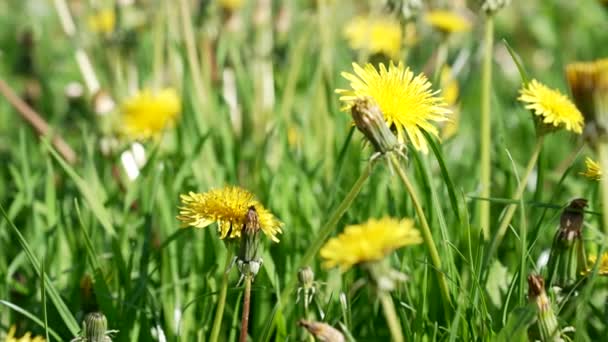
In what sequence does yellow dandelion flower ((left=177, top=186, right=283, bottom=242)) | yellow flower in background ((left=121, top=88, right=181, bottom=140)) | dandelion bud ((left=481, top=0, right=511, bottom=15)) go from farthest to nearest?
yellow flower in background ((left=121, top=88, right=181, bottom=140)), dandelion bud ((left=481, top=0, right=511, bottom=15)), yellow dandelion flower ((left=177, top=186, right=283, bottom=242))

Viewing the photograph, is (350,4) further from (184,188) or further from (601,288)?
(601,288)

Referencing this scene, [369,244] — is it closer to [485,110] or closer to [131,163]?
[485,110]

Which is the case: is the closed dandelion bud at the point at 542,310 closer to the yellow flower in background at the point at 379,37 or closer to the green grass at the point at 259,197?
the green grass at the point at 259,197

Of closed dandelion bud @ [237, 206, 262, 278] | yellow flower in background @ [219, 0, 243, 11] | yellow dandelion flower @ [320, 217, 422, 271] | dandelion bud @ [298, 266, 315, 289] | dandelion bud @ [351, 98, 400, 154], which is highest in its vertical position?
yellow flower in background @ [219, 0, 243, 11]

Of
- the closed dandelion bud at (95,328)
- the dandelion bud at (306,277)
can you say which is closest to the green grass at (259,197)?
the dandelion bud at (306,277)

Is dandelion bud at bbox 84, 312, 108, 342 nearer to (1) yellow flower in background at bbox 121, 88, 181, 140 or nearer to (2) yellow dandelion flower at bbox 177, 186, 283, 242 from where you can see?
(2) yellow dandelion flower at bbox 177, 186, 283, 242

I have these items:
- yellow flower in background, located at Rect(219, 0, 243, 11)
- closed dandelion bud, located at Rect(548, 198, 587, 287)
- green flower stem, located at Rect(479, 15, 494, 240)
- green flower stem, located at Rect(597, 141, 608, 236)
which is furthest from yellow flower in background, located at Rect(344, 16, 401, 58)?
green flower stem, located at Rect(597, 141, 608, 236)

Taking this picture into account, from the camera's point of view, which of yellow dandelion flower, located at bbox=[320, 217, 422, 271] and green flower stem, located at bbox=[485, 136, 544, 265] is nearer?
yellow dandelion flower, located at bbox=[320, 217, 422, 271]

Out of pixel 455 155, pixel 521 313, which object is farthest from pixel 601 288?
pixel 455 155

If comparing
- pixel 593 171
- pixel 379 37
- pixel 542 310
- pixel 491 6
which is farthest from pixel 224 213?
pixel 379 37
